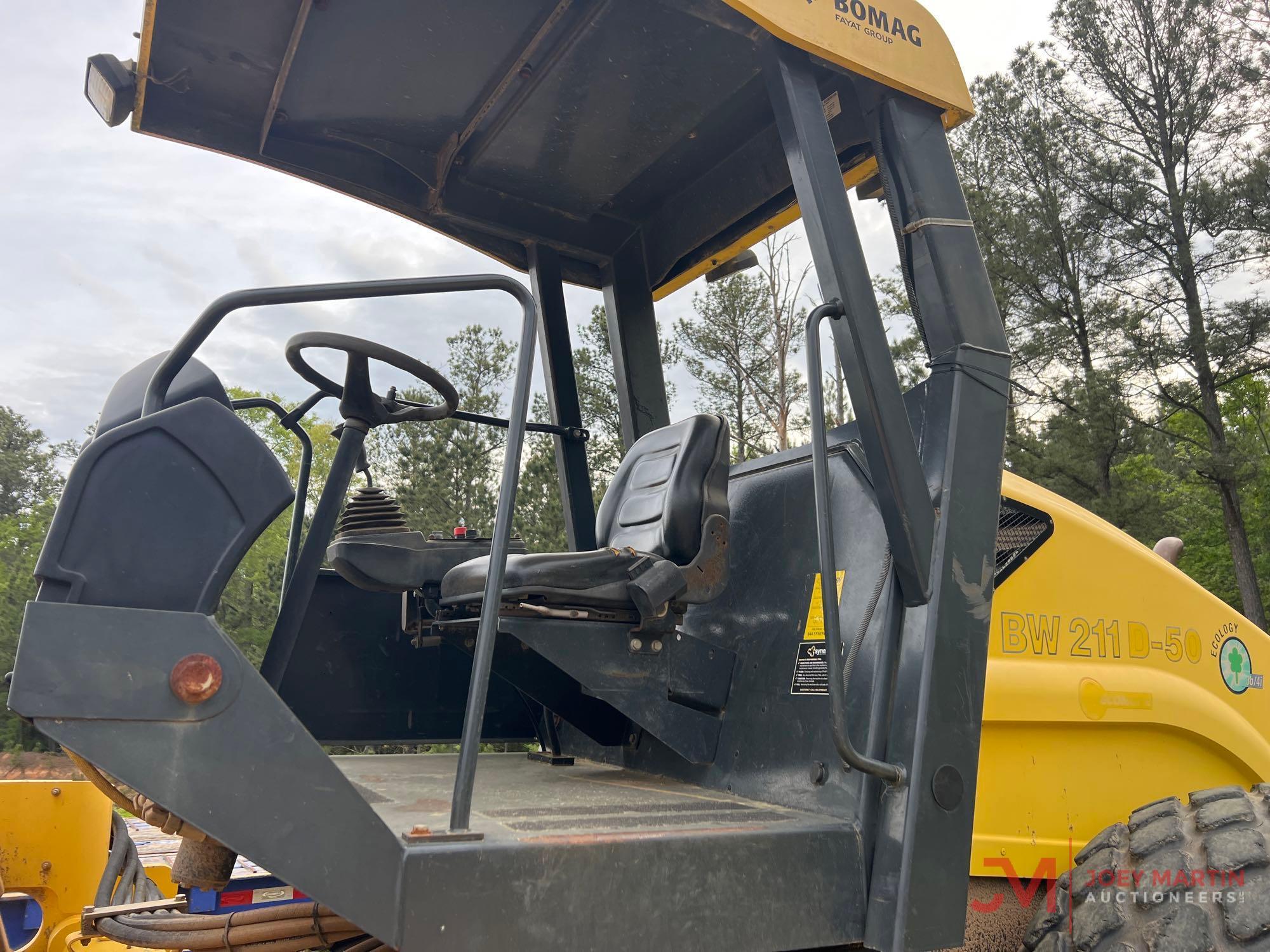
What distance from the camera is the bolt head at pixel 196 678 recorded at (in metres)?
1.47

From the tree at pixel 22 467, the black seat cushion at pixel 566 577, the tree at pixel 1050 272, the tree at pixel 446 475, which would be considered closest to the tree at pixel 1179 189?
the tree at pixel 1050 272

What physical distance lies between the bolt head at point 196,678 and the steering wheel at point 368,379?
0.69 m

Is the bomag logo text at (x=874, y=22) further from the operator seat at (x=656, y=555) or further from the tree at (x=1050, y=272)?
the tree at (x=1050, y=272)

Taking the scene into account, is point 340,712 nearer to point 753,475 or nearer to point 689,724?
point 689,724

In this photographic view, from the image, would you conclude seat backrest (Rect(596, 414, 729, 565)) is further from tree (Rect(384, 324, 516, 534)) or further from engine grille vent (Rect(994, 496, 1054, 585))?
tree (Rect(384, 324, 516, 534))

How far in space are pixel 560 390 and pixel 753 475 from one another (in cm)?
107

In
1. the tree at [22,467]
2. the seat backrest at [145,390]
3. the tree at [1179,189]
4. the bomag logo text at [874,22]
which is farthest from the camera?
the tree at [22,467]

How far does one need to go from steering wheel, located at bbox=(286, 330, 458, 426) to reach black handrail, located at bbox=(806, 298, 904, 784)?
2.48ft

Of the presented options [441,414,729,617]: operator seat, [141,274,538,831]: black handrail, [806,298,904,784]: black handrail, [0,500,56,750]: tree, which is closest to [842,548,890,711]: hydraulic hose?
[806,298,904,784]: black handrail

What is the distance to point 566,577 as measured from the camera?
2586mm

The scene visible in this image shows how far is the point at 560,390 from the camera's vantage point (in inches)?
152

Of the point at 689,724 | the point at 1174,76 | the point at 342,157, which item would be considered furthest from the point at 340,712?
the point at 1174,76

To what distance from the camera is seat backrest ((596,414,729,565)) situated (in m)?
2.85

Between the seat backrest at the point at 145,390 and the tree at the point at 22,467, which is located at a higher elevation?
the tree at the point at 22,467
